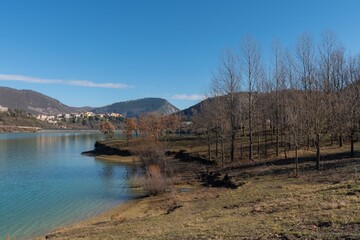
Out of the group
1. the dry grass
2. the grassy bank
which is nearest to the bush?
the grassy bank

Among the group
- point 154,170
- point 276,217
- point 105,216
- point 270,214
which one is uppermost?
point 276,217

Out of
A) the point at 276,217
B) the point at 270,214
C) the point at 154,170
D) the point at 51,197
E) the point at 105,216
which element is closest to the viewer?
the point at 276,217

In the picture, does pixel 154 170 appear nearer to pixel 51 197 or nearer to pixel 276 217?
pixel 51 197

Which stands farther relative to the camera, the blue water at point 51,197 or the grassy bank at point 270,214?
the blue water at point 51,197

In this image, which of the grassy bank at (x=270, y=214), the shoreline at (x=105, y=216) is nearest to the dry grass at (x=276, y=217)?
the grassy bank at (x=270, y=214)

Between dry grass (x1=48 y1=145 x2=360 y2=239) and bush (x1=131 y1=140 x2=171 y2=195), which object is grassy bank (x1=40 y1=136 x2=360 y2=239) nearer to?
dry grass (x1=48 y1=145 x2=360 y2=239)

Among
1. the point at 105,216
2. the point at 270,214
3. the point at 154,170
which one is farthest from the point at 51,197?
the point at 270,214

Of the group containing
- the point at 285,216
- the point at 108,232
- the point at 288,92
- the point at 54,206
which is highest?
Answer: the point at 288,92

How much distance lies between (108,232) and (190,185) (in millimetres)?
18600

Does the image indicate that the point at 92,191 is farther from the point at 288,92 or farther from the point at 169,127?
the point at 169,127

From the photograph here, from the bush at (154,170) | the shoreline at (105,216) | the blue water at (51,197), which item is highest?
the bush at (154,170)

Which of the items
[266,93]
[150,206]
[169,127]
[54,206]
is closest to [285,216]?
[150,206]

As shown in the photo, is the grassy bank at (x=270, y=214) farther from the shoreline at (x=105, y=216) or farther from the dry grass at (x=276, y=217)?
the shoreline at (x=105, y=216)

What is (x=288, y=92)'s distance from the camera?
4600 cm
